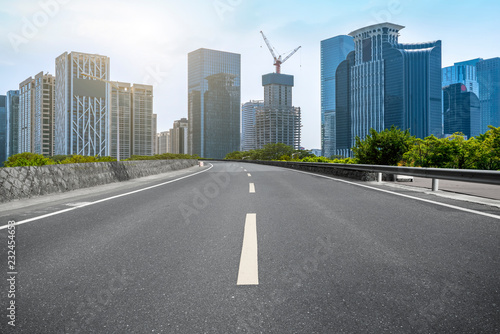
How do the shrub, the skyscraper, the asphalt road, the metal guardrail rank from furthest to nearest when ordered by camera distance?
1. the skyscraper
2. the shrub
3. the metal guardrail
4. the asphalt road

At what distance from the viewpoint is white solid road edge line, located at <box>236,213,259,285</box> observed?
2850mm

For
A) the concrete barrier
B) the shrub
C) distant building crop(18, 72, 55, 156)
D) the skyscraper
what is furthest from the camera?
distant building crop(18, 72, 55, 156)

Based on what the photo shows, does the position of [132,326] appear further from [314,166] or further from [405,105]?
[405,105]

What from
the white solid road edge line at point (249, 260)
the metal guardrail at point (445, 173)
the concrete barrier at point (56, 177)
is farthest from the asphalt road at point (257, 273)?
the concrete barrier at point (56, 177)

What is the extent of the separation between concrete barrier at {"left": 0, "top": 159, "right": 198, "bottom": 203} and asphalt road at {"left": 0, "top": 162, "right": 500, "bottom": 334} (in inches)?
105

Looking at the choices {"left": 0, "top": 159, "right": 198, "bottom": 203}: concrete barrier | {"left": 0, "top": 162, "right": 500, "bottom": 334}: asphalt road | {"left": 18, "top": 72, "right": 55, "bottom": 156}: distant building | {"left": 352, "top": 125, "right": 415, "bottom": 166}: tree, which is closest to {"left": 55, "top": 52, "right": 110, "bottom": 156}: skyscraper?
{"left": 18, "top": 72, "right": 55, "bottom": 156}: distant building

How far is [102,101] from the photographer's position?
111m

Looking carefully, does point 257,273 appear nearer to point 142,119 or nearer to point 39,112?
point 142,119

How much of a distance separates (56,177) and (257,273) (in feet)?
29.8

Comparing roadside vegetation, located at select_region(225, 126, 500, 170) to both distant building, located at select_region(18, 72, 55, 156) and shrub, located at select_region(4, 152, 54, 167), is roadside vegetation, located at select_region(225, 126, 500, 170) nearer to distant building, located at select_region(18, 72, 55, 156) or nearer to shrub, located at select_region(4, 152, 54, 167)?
shrub, located at select_region(4, 152, 54, 167)

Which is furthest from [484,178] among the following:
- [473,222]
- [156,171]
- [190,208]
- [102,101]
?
[102,101]

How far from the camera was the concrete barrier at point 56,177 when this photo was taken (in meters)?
8.04

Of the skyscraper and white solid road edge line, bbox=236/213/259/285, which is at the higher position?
the skyscraper

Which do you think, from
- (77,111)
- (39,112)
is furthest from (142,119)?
(39,112)
